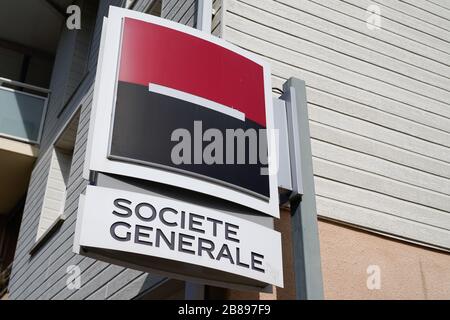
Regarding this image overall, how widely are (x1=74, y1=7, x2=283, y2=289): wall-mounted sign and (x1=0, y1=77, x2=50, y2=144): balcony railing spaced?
7207mm

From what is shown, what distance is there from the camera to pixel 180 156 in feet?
10.9

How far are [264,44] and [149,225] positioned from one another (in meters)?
2.57

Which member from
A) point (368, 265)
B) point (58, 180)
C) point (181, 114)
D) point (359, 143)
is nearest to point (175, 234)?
point (181, 114)

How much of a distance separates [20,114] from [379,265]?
8.05 metres

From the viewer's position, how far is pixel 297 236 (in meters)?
3.42

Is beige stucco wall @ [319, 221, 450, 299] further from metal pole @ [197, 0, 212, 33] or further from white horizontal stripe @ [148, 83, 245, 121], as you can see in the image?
metal pole @ [197, 0, 212, 33]

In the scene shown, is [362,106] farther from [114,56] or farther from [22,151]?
[22,151]

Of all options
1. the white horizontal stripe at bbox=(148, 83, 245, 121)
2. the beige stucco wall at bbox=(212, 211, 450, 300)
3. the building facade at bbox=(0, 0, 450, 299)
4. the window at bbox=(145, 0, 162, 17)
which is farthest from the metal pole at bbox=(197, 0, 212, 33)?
the window at bbox=(145, 0, 162, 17)

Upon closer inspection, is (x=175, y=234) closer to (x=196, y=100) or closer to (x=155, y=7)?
(x=196, y=100)

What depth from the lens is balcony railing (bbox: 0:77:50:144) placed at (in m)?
10.1

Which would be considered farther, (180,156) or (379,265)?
(379,265)

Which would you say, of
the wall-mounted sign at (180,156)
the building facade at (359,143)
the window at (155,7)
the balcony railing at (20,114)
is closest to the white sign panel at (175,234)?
the wall-mounted sign at (180,156)

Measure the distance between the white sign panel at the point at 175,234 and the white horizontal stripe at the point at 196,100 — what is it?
726 millimetres

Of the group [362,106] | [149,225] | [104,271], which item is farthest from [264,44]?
[104,271]
